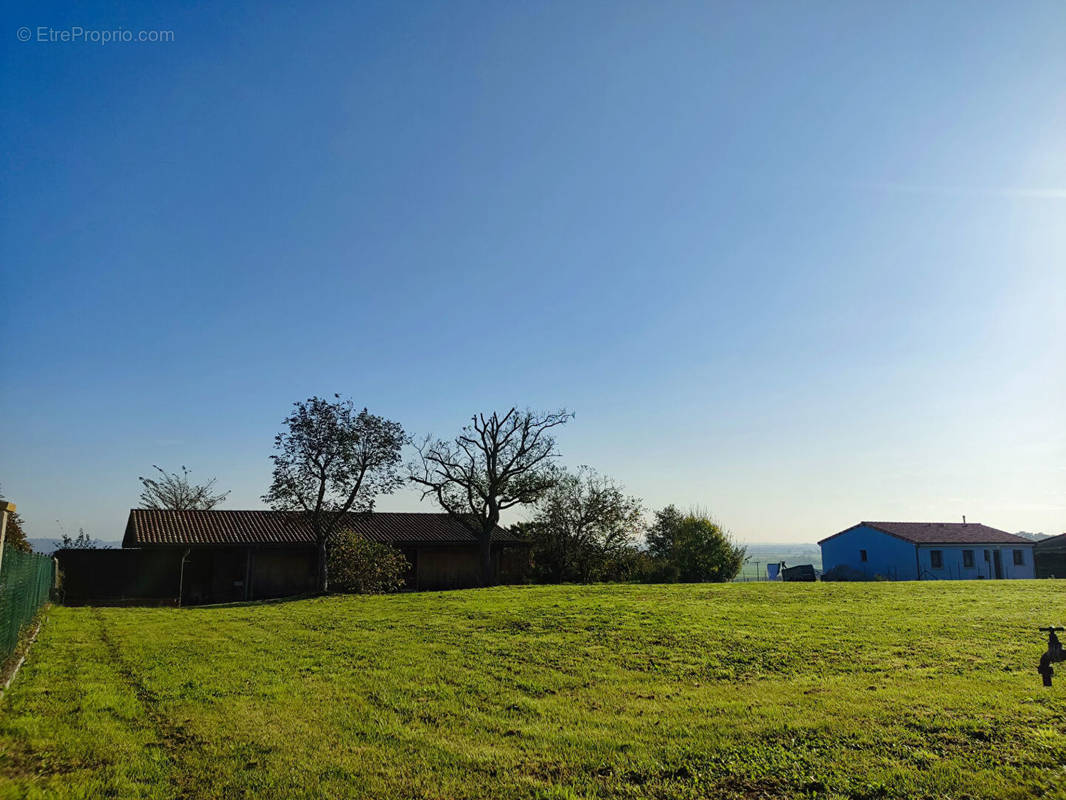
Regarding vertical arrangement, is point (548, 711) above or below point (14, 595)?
below

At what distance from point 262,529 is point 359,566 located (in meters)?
8.02

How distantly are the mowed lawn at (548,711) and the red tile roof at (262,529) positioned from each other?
17.3 metres

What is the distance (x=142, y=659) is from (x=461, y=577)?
93.0ft

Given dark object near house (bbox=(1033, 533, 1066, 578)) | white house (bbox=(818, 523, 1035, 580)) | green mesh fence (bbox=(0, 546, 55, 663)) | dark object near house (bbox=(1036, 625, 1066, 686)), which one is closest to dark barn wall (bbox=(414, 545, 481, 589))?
green mesh fence (bbox=(0, 546, 55, 663))

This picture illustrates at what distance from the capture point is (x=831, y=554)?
57.8 m

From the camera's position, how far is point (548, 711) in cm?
876

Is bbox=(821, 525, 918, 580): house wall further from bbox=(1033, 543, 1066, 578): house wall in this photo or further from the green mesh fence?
the green mesh fence

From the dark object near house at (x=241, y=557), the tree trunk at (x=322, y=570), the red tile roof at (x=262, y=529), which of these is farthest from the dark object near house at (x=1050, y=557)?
the tree trunk at (x=322, y=570)

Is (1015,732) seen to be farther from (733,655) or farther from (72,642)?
(72,642)

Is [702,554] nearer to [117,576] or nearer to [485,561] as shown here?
[485,561]

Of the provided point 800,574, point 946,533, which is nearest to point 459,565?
point 800,574

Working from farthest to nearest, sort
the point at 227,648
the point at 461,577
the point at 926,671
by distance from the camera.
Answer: the point at 461,577, the point at 227,648, the point at 926,671

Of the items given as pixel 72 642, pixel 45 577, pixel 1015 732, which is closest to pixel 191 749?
pixel 1015 732

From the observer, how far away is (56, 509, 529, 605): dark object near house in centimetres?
2789
